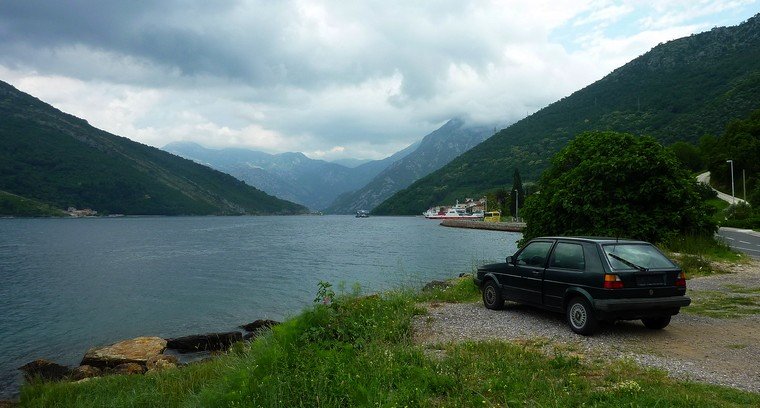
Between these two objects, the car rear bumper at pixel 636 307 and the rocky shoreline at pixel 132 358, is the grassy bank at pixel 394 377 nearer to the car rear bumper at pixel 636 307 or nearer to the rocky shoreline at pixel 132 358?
the car rear bumper at pixel 636 307

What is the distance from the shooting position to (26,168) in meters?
167

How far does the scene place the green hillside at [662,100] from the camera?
351ft

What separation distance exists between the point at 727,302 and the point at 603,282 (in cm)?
609

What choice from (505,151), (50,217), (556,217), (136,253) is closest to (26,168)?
(50,217)

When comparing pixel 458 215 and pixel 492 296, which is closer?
pixel 492 296

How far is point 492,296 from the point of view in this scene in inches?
463

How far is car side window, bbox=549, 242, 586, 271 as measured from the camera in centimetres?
919

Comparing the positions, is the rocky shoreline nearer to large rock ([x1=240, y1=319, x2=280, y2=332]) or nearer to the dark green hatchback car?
large rock ([x1=240, y1=319, x2=280, y2=332])

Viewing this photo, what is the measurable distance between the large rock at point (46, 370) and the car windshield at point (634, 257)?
624 inches

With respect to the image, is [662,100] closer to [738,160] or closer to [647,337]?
[738,160]

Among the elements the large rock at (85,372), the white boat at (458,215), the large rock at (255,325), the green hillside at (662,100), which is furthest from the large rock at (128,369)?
the white boat at (458,215)

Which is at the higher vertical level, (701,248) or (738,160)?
(738,160)

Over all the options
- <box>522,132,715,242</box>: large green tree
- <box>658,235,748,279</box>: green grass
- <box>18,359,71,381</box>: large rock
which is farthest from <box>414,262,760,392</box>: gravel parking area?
<box>18,359,71,381</box>: large rock

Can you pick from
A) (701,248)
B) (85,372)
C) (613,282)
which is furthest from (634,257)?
(85,372)
